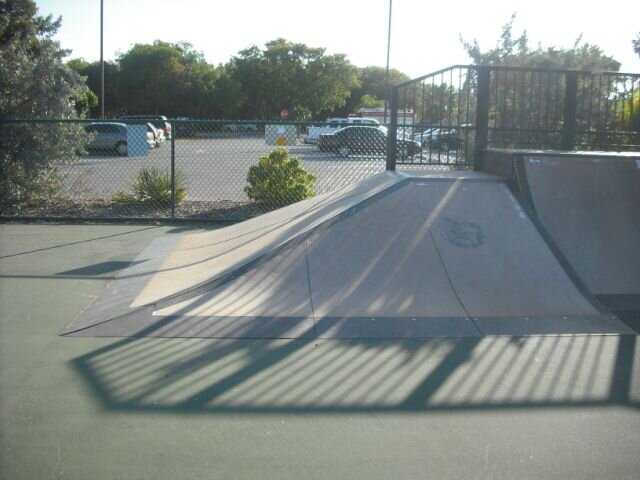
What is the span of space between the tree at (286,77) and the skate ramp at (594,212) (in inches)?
2381

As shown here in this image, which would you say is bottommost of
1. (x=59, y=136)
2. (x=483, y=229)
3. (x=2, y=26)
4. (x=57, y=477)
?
(x=57, y=477)

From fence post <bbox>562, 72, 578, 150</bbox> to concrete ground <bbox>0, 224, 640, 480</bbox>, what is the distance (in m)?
4.42

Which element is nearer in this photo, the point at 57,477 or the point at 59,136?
the point at 57,477

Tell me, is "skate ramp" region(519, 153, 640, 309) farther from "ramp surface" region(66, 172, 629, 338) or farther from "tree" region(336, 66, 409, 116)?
"tree" region(336, 66, 409, 116)

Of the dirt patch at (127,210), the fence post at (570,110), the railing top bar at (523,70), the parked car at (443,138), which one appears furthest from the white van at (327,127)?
the fence post at (570,110)

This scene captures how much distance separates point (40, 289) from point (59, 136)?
684 centimetres

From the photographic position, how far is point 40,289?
713 cm

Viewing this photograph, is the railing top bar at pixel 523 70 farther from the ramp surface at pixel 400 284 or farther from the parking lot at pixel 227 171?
the parking lot at pixel 227 171

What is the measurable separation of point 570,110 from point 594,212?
227 cm

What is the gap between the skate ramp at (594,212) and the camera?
22.9ft

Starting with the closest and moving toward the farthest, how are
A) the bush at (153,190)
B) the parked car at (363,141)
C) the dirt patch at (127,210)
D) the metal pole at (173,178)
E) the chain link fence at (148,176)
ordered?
the metal pole at (173,178) → the dirt patch at (127,210) → the chain link fence at (148,176) → the bush at (153,190) → the parked car at (363,141)

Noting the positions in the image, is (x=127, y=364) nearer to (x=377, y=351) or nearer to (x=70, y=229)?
(x=377, y=351)

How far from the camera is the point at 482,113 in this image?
29.0 ft

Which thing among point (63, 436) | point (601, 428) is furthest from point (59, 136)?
point (601, 428)
